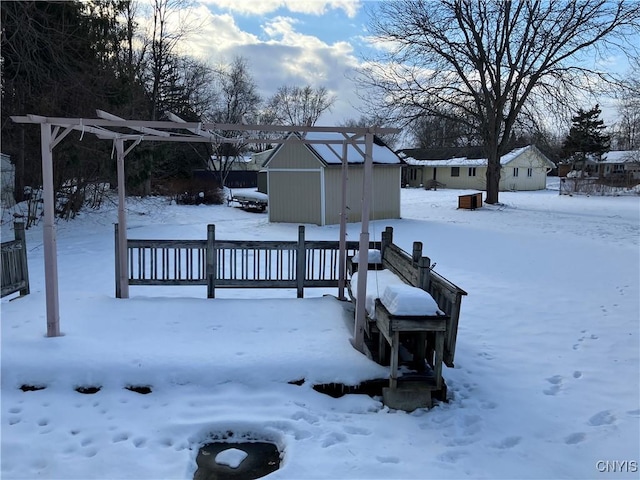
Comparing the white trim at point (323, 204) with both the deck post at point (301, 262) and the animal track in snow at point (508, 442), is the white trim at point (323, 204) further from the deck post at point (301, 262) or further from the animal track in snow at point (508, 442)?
the animal track in snow at point (508, 442)

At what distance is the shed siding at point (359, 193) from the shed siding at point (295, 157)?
662mm

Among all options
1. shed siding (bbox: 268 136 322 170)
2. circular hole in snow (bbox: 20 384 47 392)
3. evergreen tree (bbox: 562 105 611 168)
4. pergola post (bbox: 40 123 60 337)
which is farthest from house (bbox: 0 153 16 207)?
evergreen tree (bbox: 562 105 611 168)

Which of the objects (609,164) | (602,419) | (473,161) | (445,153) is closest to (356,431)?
(602,419)

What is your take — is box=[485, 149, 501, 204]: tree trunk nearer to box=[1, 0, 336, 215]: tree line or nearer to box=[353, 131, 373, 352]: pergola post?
box=[1, 0, 336, 215]: tree line

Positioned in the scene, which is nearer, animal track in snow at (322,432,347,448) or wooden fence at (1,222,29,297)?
animal track in snow at (322,432,347,448)

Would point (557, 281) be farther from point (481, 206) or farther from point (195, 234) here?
point (481, 206)

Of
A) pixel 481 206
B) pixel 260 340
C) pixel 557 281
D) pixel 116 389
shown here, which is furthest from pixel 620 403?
pixel 481 206

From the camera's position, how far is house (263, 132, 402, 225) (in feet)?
56.5

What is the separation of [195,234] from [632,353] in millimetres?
12236

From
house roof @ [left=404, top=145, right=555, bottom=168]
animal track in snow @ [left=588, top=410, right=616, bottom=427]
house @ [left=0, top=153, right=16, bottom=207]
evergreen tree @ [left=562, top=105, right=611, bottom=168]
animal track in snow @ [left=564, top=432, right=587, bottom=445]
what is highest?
evergreen tree @ [left=562, top=105, right=611, bottom=168]

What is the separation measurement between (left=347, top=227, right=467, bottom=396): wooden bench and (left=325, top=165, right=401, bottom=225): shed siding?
11.4 meters

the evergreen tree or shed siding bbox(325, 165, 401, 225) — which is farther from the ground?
the evergreen tree

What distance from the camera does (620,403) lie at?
4.27 m

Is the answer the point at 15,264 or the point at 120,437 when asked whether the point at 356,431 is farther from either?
the point at 15,264
